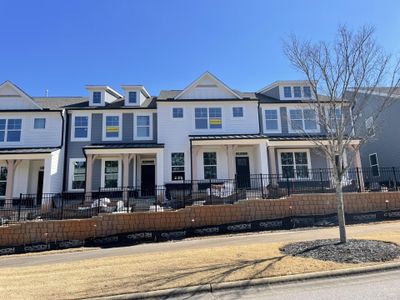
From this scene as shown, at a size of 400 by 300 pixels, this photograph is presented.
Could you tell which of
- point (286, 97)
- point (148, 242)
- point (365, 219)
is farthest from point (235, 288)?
point (286, 97)

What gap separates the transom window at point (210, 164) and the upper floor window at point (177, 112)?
10.3 ft

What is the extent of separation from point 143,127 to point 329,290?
59.8ft

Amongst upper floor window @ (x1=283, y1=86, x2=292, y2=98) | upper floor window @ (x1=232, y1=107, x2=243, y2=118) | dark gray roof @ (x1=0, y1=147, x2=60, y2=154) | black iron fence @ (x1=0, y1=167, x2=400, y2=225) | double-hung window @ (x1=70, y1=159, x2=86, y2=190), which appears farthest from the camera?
upper floor window @ (x1=283, y1=86, x2=292, y2=98)

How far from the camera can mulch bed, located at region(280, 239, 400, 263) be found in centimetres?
757

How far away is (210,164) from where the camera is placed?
21.6 metres

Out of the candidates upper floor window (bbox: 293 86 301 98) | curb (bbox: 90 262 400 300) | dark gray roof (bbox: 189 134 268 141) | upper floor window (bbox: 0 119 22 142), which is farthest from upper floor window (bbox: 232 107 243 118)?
curb (bbox: 90 262 400 300)

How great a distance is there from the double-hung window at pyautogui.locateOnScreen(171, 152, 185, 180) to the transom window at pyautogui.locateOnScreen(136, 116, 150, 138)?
2.72 metres

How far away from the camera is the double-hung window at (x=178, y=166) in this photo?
21000 mm

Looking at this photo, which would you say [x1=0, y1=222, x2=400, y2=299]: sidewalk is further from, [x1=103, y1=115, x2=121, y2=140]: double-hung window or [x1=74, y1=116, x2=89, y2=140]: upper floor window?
[x1=74, y1=116, x2=89, y2=140]: upper floor window

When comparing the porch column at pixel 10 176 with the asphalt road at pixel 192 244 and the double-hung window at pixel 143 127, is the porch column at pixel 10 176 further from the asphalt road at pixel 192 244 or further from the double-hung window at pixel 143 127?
the double-hung window at pixel 143 127

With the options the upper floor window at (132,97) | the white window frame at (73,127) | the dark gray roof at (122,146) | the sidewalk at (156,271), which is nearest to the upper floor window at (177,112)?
the dark gray roof at (122,146)

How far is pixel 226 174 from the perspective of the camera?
21.4 metres

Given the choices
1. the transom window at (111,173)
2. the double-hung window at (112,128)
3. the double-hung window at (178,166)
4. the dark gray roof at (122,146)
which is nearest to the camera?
the dark gray roof at (122,146)

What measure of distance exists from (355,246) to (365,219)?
6473mm
